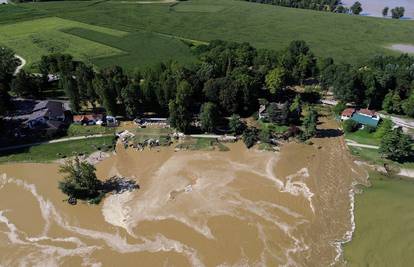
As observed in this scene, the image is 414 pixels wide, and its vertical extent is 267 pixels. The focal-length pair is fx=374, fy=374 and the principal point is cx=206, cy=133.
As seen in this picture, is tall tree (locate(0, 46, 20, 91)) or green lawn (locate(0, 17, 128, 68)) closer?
tall tree (locate(0, 46, 20, 91))

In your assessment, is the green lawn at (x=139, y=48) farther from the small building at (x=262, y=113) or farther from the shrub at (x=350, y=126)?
the shrub at (x=350, y=126)

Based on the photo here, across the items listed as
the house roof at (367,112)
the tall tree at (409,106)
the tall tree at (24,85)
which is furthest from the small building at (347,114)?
the tall tree at (24,85)

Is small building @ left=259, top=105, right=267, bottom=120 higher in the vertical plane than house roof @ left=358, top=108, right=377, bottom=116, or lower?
lower

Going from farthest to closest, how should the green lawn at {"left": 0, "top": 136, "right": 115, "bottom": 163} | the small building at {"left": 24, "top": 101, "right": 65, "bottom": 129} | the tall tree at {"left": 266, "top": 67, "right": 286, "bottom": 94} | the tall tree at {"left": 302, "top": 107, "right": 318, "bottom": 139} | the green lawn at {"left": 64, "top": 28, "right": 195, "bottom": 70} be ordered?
the green lawn at {"left": 64, "top": 28, "right": 195, "bottom": 70} < the tall tree at {"left": 266, "top": 67, "right": 286, "bottom": 94} < the small building at {"left": 24, "top": 101, "right": 65, "bottom": 129} < the tall tree at {"left": 302, "top": 107, "right": 318, "bottom": 139} < the green lawn at {"left": 0, "top": 136, "right": 115, "bottom": 163}

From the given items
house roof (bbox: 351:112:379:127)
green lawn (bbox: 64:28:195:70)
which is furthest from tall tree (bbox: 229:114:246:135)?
green lawn (bbox: 64:28:195:70)

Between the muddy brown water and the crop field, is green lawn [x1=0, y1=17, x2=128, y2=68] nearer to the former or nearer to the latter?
the crop field

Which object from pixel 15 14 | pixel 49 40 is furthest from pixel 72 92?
pixel 15 14
